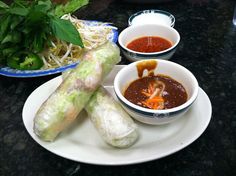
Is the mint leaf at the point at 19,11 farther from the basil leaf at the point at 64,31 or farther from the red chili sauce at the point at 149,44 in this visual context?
the red chili sauce at the point at 149,44

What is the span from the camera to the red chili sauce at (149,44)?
138 cm

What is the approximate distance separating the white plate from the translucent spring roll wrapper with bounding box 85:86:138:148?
1.6 inches

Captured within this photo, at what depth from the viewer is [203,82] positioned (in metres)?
1.33

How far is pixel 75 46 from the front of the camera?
1.52 m

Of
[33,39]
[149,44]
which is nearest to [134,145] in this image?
[149,44]

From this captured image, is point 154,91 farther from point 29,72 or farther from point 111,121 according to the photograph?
point 29,72

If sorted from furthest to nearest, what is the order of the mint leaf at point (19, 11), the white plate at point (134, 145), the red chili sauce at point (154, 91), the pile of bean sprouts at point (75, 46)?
the pile of bean sprouts at point (75, 46)
the mint leaf at point (19, 11)
the red chili sauce at point (154, 91)
the white plate at point (134, 145)

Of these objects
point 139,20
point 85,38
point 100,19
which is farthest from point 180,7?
point 85,38

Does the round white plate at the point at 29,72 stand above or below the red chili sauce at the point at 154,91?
below

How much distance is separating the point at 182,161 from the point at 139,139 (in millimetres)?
151

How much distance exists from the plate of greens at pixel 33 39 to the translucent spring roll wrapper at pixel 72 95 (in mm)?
307

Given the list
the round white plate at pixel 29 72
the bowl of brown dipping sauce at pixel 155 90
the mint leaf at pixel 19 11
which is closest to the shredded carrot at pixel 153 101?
the bowl of brown dipping sauce at pixel 155 90

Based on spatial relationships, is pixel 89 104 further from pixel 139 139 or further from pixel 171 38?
pixel 171 38

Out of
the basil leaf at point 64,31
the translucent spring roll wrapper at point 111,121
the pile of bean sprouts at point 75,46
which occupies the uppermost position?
the basil leaf at point 64,31
